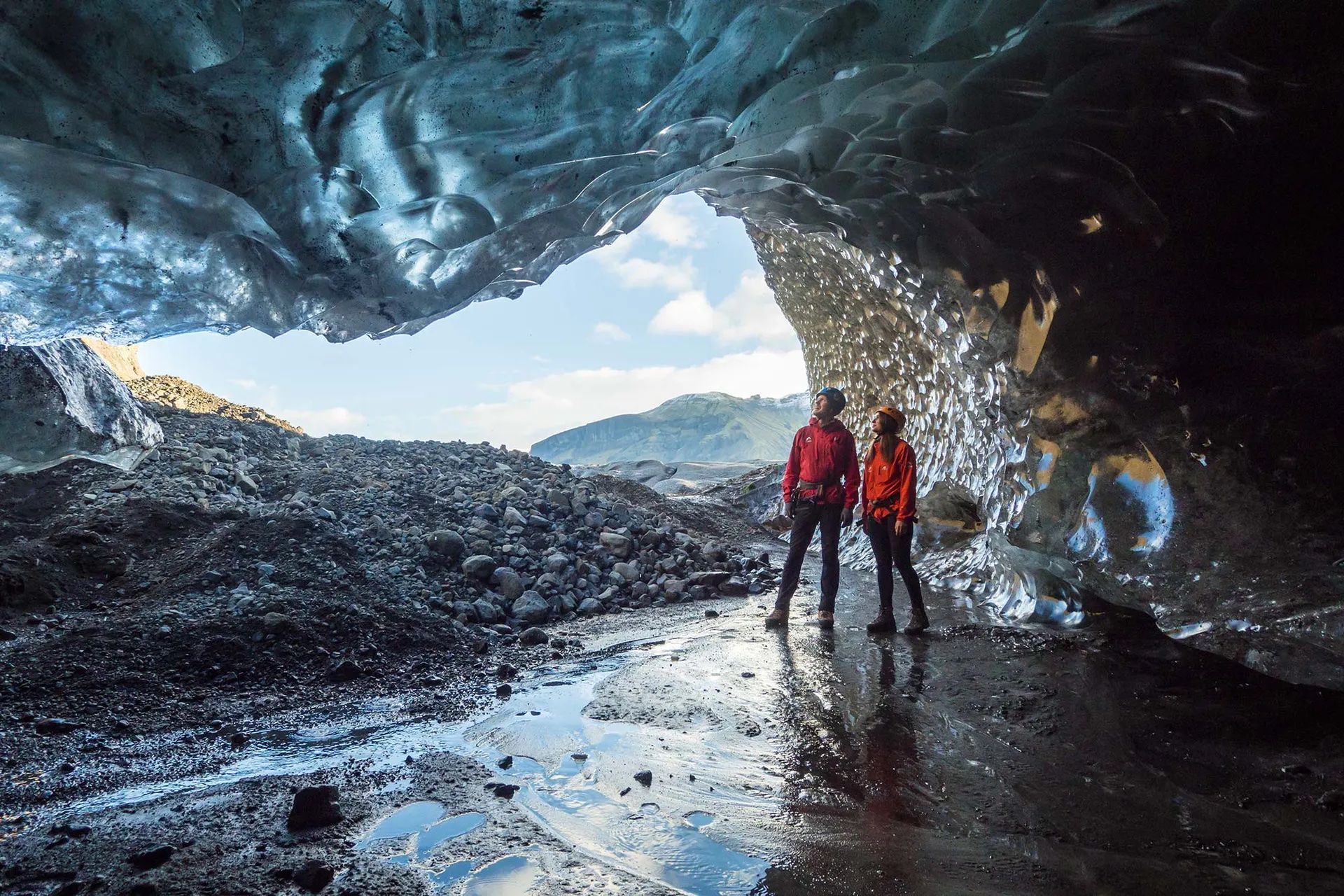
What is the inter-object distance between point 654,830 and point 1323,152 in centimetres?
364

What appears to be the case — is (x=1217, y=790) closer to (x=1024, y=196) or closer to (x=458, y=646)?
(x=1024, y=196)

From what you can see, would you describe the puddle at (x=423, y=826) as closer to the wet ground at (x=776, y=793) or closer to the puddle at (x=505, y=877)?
the wet ground at (x=776, y=793)

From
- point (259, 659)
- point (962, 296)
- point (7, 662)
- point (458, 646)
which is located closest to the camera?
point (7, 662)

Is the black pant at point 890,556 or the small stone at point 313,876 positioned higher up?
the black pant at point 890,556

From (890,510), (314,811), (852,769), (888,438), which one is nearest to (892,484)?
(890,510)

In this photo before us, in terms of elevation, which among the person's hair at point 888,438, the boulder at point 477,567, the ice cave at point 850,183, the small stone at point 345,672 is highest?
the ice cave at point 850,183

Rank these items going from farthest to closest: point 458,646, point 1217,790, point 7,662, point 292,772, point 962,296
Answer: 1. point 962,296
2. point 458,646
3. point 7,662
4. point 292,772
5. point 1217,790

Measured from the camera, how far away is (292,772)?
7.36ft

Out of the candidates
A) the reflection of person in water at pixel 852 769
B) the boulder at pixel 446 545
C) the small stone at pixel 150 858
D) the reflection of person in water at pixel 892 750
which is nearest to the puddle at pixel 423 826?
the small stone at pixel 150 858

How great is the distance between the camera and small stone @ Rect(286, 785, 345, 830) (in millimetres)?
1794

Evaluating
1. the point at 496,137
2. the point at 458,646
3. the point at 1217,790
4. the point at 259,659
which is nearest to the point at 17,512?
the point at 259,659

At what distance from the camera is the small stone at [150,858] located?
5.30ft

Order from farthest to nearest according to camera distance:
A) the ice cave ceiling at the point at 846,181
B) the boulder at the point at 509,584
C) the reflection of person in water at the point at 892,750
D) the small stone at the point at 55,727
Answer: the boulder at the point at 509,584, the small stone at the point at 55,727, the ice cave ceiling at the point at 846,181, the reflection of person in water at the point at 892,750

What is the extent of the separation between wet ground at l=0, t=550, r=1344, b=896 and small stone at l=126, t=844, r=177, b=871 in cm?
3
